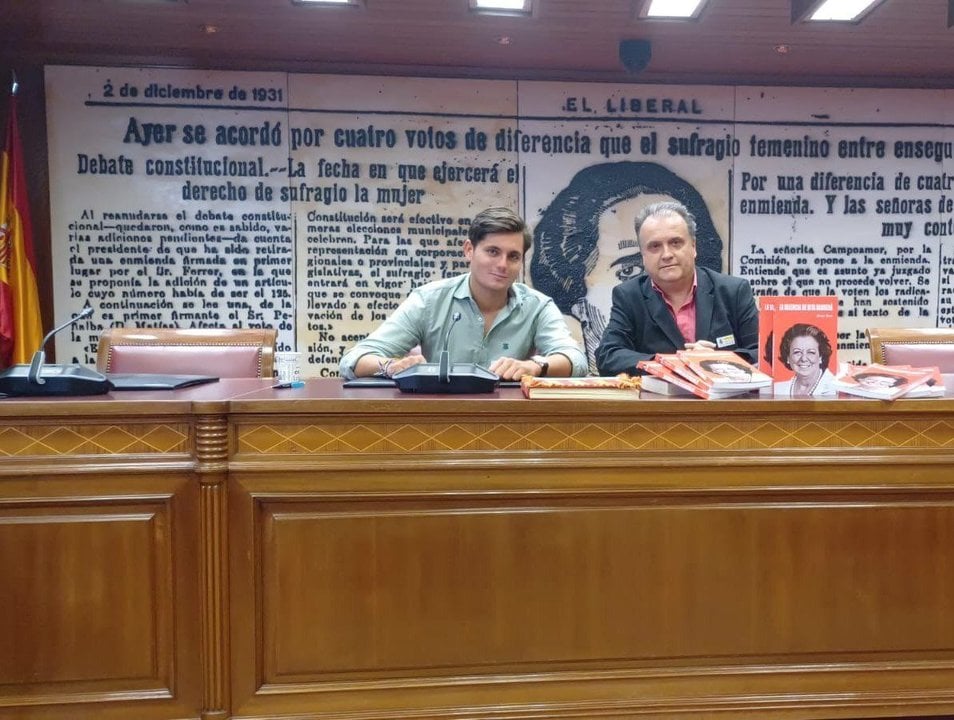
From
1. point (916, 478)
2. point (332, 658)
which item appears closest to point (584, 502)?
point (332, 658)

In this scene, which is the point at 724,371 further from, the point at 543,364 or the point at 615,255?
the point at 615,255

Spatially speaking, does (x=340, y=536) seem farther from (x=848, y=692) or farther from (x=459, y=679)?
(x=848, y=692)

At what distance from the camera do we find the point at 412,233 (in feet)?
12.1

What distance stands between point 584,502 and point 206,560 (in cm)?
78

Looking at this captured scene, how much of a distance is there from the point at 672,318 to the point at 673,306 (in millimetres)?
51

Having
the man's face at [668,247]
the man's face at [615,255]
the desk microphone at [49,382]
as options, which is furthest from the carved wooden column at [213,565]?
the man's face at [615,255]

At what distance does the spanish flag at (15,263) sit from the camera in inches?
130

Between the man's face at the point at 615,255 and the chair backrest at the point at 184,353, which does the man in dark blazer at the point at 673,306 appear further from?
the man's face at the point at 615,255

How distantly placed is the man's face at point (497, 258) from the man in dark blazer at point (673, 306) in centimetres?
40

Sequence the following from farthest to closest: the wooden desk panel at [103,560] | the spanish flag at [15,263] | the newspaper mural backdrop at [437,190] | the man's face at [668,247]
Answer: the newspaper mural backdrop at [437,190], the spanish flag at [15,263], the man's face at [668,247], the wooden desk panel at [103,560]

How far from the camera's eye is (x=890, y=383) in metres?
1.44

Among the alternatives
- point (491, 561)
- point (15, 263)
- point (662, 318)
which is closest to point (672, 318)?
point (662, 318)

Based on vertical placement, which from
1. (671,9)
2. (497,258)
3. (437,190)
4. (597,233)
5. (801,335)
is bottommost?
(801,335)

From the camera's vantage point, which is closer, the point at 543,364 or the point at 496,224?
the point at 543,364
